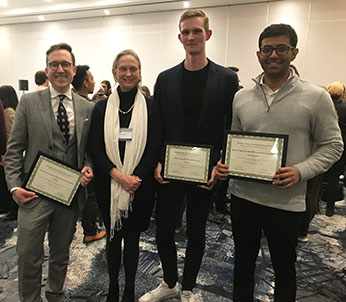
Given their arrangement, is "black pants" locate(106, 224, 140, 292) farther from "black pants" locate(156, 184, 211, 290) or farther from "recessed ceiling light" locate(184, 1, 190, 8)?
"recessed ceiling light" locate(184, 1, 190, 8)

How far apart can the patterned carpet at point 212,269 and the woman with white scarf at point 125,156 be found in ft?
1.71

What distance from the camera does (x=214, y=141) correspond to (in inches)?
66.2

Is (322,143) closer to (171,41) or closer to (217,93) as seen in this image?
(217,93)

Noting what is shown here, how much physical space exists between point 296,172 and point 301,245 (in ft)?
6.16

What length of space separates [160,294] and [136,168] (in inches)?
36.9

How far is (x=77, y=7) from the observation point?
23.9ft

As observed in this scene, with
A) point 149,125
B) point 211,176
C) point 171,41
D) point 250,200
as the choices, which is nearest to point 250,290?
point 250,200

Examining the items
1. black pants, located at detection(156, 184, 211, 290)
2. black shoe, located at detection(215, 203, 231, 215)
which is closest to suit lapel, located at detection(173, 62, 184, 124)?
black pants, located at detection(156, 184, 211, 290)

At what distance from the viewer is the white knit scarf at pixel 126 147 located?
1622 mm

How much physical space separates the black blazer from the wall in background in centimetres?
546

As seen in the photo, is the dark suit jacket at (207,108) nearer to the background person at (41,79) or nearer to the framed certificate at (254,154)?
the framed certificate at (254,154)

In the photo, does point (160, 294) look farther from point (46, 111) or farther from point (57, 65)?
point (57, 65)

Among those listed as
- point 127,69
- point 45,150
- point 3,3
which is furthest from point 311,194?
point 3,3

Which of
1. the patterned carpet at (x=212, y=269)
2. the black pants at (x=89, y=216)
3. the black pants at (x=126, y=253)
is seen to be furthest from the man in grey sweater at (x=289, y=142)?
the black pants at (x=89, y=216)
